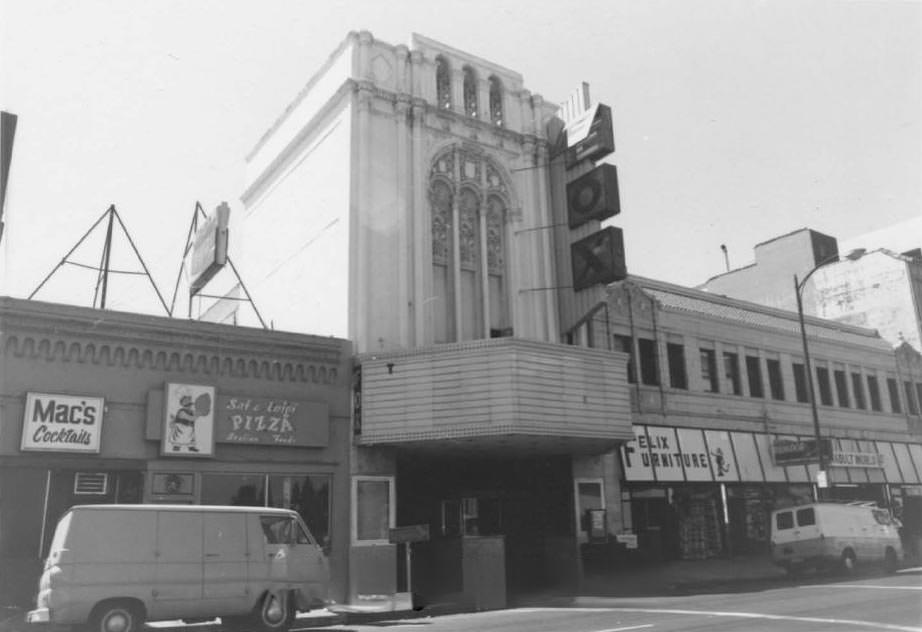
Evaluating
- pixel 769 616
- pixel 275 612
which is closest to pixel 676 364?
pixel 769 616

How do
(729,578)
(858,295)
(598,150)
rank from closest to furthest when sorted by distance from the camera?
(729,578) < (598,150) < (858,295)

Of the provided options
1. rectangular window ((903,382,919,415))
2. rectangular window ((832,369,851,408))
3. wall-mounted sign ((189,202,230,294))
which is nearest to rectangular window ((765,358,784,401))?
rectangular window ((832,369,851,408))

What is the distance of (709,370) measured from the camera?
112ft

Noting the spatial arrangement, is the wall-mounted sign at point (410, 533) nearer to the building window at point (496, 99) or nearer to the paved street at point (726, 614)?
the paved street at point (726, 614)

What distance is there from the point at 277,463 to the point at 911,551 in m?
27.0

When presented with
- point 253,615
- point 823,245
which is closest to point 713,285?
point 823,245

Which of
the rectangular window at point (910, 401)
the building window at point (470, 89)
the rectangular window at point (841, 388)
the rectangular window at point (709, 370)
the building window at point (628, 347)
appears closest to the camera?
the building window at point (470, 89)

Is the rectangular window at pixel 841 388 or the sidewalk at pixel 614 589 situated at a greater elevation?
the rectangular window at pixel 841 388

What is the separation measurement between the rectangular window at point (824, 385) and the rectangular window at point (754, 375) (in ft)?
14.7

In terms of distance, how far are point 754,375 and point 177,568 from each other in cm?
2770

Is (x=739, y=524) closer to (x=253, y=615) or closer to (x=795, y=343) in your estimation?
(x=795, y=343)

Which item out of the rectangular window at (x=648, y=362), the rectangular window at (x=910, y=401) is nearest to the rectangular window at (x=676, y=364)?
the rectangular window at (x=648, y=362)

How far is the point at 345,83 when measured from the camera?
25.9 metres

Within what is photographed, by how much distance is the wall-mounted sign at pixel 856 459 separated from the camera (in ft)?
117
